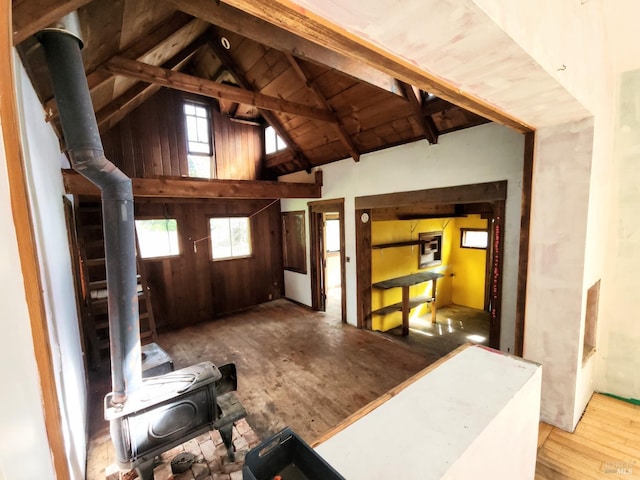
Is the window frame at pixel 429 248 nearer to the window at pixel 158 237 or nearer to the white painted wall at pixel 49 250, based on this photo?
the window at pixel 158 237

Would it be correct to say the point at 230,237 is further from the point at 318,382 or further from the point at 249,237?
the point at 318,382

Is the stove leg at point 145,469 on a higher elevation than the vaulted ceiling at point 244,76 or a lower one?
lower

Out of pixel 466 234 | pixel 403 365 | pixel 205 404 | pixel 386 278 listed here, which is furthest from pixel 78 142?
pixel 466 234

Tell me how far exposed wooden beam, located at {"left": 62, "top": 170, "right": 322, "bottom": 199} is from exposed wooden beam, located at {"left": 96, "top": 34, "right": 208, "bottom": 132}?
32.5 inches

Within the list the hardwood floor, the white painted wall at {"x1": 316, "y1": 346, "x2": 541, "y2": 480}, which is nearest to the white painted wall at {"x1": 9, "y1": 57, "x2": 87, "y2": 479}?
the hardwood floor

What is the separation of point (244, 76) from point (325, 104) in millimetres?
1445

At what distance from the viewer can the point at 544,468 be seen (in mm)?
1770

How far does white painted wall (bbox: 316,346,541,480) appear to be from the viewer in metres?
0.91

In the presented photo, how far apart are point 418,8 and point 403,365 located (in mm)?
3272

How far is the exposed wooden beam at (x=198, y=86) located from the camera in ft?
7.29

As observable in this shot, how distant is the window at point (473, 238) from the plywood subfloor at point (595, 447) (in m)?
3.78

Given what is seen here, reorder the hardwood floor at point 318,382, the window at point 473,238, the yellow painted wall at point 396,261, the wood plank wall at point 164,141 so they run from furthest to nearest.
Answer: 1. the window at point 473,238
2. the yellow painted wall at point 396,261
3. the wood plank wall at point 164,141
4. the hardwood floor at point 318,382

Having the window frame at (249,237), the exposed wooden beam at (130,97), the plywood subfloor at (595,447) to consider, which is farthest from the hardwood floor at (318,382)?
the exposed wooden beam at (130,97)

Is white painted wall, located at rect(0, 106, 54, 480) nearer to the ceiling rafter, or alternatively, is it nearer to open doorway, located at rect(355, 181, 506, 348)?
open doorway, located at rect(355, 181, 506, 348)
